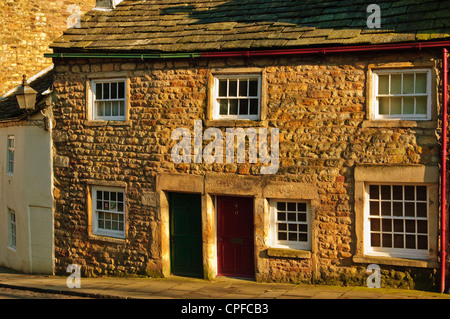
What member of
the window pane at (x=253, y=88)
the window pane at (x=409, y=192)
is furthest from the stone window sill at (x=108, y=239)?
the window pane at (x=409, y=192)

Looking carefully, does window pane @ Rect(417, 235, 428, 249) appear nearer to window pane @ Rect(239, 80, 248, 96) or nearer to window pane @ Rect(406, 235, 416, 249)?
window pane @ Rect(406, 235, 416, 249)

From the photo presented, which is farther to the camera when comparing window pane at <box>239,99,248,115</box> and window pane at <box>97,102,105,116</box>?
window pane at <box>97,102,105,116</box>

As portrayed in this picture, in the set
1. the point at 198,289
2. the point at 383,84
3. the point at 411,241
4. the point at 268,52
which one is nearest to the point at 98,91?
the point at 268,52

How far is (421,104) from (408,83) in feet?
1.56

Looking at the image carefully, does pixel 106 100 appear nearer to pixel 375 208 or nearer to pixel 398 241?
pixel 375 208

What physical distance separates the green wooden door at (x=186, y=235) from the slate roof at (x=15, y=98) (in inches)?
189

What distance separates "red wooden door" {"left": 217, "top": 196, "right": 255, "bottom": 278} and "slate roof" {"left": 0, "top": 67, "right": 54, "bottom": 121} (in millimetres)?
5878

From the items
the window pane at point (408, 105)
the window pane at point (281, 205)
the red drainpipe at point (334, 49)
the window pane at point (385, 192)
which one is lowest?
the window pane at point (281, 205)

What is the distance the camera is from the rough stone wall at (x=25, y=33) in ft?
73.0

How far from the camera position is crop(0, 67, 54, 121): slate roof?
1740cm

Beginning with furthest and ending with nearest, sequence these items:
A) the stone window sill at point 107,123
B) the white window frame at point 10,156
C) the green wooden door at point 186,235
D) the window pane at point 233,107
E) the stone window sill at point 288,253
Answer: the white window frame at point 10,156
the stone window sill at point 107,123
the green wooden door at point 186,235
the window pane at point 233,107
the stone window sill at point 288,253

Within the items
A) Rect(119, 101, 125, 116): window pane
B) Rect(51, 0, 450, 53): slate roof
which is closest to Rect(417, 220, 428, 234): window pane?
Rect(51, 0, 450, 53): slate roof

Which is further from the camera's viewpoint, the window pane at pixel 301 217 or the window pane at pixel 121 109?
the window pane at pixel 121 109

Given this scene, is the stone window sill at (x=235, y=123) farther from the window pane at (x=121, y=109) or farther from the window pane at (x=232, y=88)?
the window pane at (x=121, y=109)
